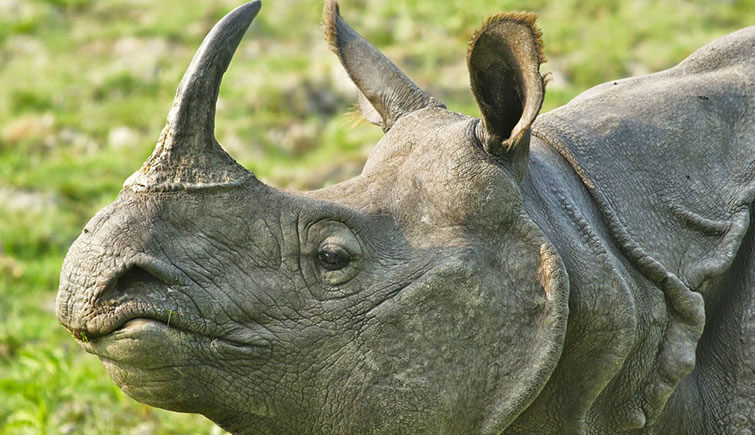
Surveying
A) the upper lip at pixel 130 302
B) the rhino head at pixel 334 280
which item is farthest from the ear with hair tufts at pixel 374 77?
the upper lip at pixel 130 302

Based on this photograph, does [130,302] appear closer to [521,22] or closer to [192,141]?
[192,141]

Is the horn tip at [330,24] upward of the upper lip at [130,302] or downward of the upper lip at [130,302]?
upward

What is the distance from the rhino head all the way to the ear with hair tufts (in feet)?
1.28

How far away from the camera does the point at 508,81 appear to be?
3.78 m

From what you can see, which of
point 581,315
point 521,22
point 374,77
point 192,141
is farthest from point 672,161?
point 192,141

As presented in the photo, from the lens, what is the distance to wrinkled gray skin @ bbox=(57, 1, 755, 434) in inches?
132

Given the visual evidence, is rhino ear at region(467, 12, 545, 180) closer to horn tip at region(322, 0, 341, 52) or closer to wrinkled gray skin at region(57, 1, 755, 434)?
wrinkled gray skin at region(57, 1, 755, 434)

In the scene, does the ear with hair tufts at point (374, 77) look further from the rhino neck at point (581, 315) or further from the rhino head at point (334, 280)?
the rhino neck at point (581, 315)

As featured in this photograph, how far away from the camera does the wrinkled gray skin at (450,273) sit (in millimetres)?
3348

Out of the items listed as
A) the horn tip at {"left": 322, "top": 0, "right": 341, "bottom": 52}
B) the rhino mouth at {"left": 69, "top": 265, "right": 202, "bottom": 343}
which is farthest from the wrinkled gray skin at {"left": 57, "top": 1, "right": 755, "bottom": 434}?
the horn tip at {"left": 322, "top": 0, "right": 341, "bottom": 52}

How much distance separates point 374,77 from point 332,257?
1.11m

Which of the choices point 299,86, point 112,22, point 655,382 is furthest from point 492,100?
point 112,22

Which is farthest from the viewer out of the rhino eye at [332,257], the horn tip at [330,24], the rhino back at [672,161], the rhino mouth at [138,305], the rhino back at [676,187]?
the horn tip at [330,24]

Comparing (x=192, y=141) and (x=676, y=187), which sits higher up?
(x=192, y=141)
